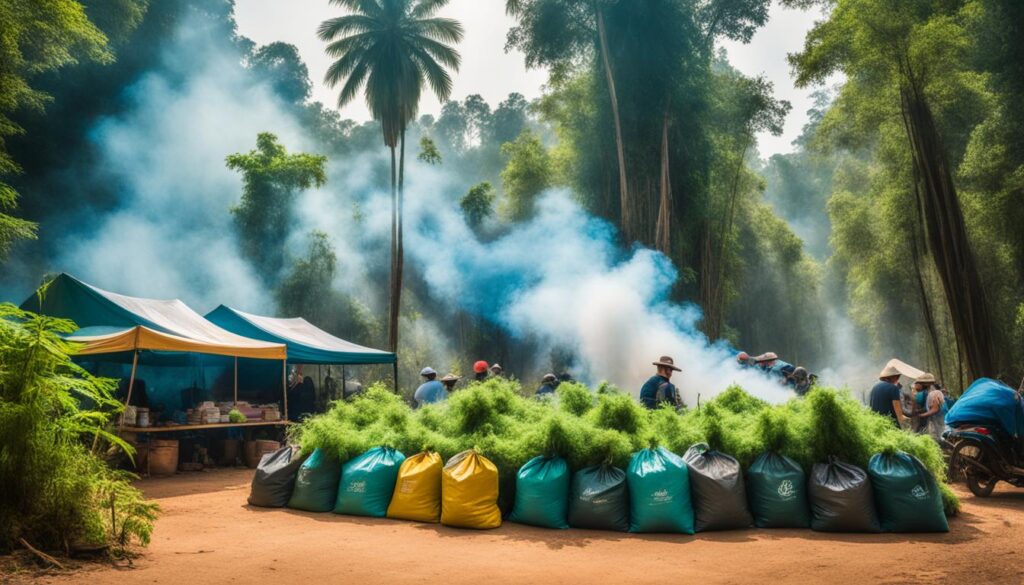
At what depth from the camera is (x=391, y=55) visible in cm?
2267

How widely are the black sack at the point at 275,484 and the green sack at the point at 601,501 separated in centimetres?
273

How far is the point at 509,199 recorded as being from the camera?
1030 inches

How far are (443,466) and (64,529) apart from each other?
9.04 ft

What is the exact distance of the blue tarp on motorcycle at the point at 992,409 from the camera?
7336mm

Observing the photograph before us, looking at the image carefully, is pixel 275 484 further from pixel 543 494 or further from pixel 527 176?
pixel 527 176

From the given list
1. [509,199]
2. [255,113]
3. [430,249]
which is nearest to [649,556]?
[509,199]

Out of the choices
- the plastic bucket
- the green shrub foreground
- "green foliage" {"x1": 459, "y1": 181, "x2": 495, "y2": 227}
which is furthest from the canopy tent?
"green foliage" {"x1": 459, "y1": 181, "x2": 495, "y2": 227}

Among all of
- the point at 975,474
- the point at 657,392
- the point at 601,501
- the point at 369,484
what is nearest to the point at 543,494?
the point at 601,501

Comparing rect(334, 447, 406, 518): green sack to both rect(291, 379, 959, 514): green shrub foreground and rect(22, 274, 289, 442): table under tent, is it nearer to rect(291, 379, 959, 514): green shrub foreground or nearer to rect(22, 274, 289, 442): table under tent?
rect(291, 379, 959, 514): green shrub foreground

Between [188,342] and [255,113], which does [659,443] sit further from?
[255,113]

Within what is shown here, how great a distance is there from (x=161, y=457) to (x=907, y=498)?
8993mm

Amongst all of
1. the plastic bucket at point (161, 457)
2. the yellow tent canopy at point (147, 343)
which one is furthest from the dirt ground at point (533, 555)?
the plastic bucket at point (161, 457)

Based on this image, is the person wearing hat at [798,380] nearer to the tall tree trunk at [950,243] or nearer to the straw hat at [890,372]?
the straw hat at [890,372]

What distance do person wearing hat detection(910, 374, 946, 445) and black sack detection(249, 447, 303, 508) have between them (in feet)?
25.8
